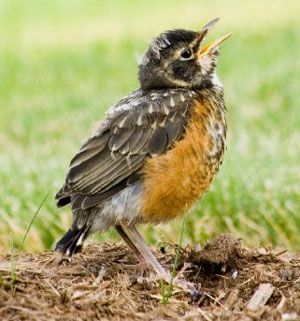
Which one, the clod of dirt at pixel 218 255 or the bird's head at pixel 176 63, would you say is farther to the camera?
the bird's head at pixel 176 63

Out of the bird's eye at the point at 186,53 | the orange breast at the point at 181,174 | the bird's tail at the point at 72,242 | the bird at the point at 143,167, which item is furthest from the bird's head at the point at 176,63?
the bird's tail at the point at 72,242

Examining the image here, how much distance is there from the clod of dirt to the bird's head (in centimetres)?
110

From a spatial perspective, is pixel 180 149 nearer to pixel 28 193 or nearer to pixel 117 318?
pixel 117 318

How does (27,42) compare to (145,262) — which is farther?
(27,42)

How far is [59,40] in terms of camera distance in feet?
66.8

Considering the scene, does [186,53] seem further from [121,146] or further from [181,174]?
[181,174]

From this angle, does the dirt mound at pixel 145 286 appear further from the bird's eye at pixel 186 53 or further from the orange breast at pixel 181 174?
the bird's eye at pixel 186 53

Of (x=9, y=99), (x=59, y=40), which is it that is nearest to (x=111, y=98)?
(x=9, y=99)

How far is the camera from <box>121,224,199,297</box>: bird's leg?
603cm

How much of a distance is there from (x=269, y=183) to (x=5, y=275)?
3.80 m

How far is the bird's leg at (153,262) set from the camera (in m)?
6.03

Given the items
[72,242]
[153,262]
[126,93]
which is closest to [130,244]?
[153,262]

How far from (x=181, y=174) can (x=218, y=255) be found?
0.57m

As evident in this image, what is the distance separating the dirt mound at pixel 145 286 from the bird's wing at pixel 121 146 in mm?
501
